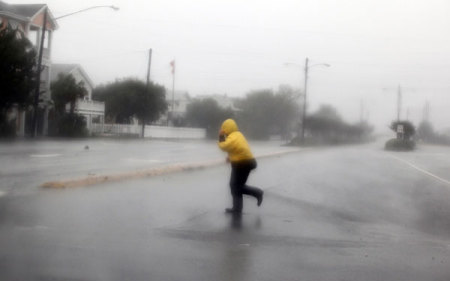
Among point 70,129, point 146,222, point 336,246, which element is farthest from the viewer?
point 70,129

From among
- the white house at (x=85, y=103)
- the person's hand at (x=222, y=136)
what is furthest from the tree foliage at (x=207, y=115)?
the person's hand at (x=222, y=136)

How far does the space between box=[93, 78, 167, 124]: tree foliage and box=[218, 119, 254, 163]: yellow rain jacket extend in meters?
56.8

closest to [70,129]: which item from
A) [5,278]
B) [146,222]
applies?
[146,222]

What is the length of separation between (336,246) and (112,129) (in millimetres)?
56527

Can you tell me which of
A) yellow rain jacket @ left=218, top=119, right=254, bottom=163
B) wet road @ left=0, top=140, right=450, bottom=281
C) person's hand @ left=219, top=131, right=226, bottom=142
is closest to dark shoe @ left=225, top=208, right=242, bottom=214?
wet road @ left=0, top=140, right=450, bottom=281

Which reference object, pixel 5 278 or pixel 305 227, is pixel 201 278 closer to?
pixel 5 278

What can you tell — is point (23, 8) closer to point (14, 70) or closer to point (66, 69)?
point (14, 70)

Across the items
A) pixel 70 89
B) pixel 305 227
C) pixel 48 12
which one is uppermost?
pixel 48 12

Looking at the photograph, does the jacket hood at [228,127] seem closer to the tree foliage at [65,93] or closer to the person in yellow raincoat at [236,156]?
the person in yellow raincoat at [236,156]

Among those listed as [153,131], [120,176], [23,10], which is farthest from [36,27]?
[120,176]

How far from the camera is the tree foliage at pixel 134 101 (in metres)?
68.6

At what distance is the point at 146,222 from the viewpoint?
8930 mm

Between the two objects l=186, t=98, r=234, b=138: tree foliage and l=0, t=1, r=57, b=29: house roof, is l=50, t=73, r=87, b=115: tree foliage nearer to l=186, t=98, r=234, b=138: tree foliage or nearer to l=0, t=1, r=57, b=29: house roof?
l=0, t=1, r=57, b=29: house roof

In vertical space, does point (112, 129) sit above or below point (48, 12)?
below
